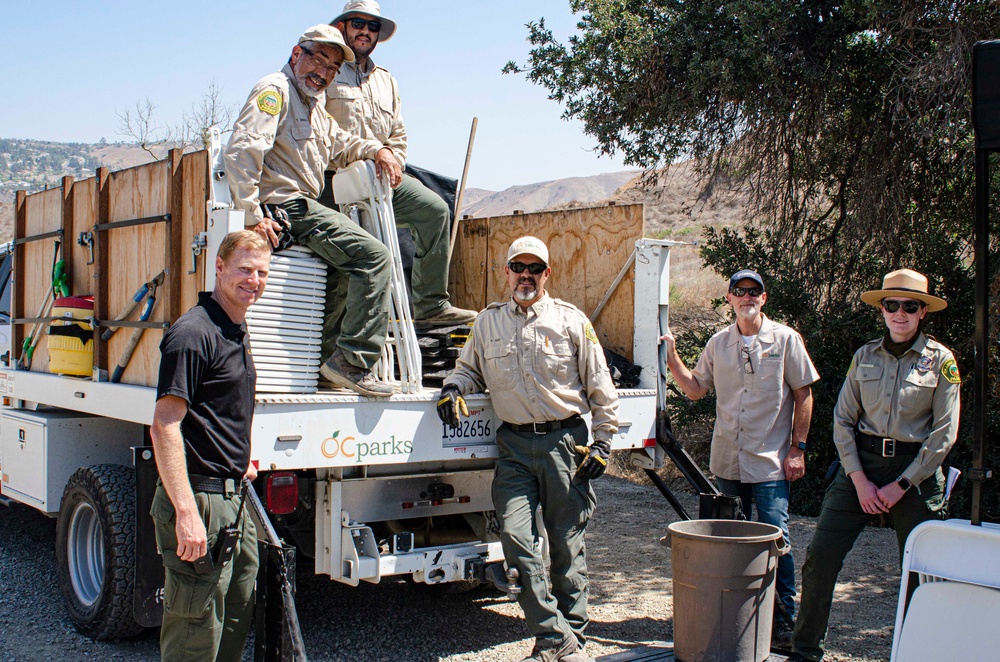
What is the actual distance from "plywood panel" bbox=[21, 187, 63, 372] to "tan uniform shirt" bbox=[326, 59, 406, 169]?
1798 mm

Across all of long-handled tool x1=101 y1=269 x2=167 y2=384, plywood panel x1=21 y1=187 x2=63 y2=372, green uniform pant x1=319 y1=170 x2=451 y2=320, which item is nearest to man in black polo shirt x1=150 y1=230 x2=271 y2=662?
long-handled tool x1=101 y1=269 x2=167 y2=384

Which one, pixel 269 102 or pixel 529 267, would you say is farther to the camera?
pixel 529 267

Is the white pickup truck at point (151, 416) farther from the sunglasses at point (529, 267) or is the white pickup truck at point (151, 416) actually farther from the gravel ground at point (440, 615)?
the sunglasses at point (529, 267)

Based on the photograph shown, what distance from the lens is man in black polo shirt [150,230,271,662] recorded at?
298cm

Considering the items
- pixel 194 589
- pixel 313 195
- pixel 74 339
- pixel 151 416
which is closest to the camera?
pixel 194 589

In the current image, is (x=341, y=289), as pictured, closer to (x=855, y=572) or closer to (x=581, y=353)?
(x=581, y=353)

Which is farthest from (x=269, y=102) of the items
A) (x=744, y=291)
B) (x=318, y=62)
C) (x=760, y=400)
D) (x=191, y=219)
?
(x=760, y=400)

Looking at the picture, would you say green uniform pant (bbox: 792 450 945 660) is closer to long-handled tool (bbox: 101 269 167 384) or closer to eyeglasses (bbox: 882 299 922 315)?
eyeglasses (bbox: 882 299 922 315)

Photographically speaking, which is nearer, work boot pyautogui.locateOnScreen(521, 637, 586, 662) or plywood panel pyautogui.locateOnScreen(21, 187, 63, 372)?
work boot pyautogui.locateOnScreen(521, 637, 586, 662)

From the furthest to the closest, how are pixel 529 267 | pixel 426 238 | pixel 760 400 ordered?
1. pixel 426 238
2. pixel 760 400
3. pixel 529 267

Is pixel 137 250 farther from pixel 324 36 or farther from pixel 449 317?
pixel 449 317

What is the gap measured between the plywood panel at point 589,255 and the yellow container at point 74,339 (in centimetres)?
250

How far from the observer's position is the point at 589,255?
5570mm

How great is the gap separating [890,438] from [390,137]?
10.4ft
